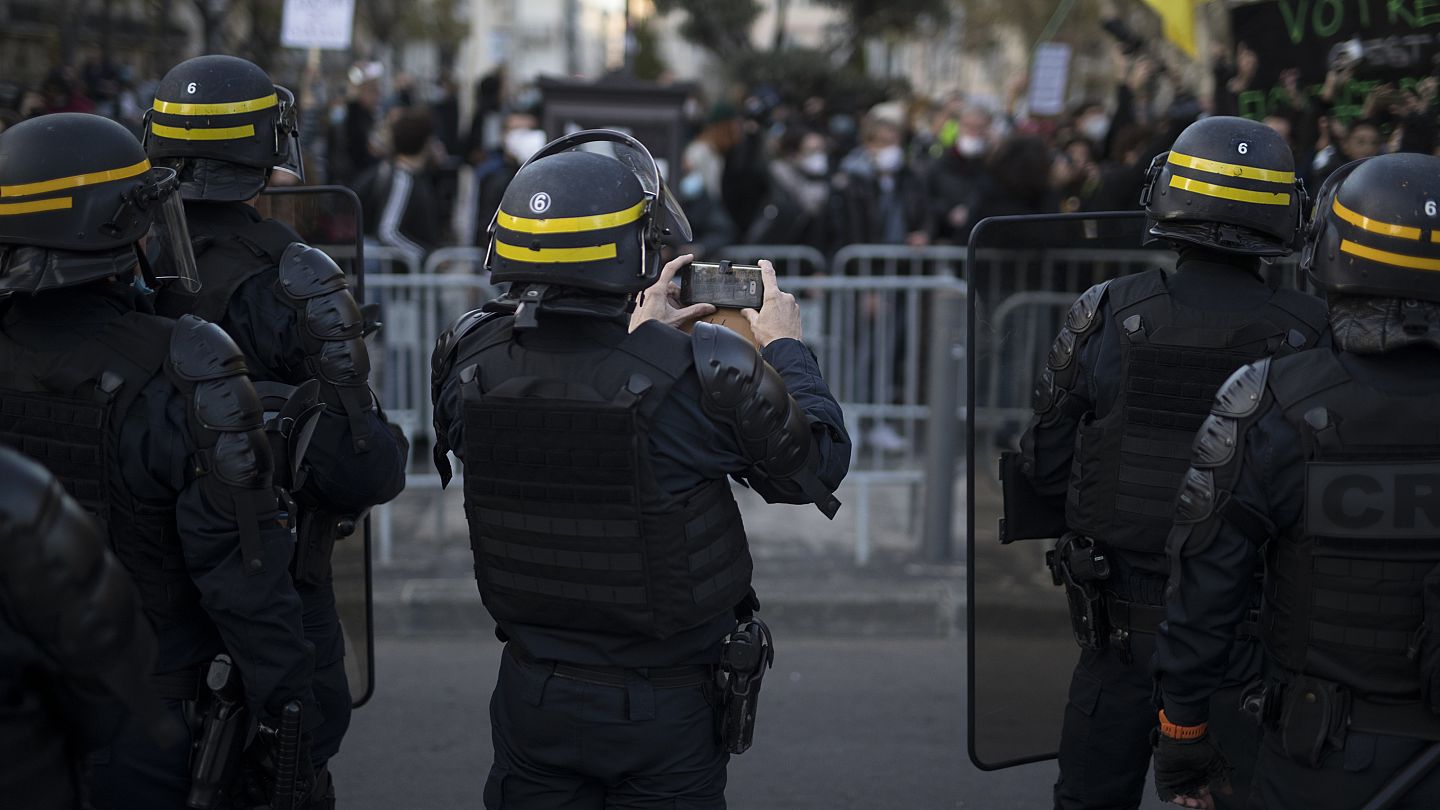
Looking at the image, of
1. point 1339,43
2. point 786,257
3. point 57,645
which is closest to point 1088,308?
point 57,645

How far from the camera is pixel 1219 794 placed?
3.17 meters

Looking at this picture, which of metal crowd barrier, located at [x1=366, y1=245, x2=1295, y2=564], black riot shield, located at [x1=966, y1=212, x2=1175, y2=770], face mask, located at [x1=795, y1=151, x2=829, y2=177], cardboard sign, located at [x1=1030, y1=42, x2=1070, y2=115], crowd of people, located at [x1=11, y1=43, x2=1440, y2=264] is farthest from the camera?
cardboard sign, located at [x1=1030, y1=42, x2=1070, y2=115]

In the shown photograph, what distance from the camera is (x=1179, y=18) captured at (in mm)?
7934

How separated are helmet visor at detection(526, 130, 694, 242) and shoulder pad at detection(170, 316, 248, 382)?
27.6 inches

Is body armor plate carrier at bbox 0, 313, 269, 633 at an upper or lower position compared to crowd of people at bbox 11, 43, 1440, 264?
lower

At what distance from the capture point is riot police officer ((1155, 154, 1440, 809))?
265cm

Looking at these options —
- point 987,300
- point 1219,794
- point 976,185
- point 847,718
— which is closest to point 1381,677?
point 1219,794

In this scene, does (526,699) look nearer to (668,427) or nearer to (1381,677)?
(668,427)

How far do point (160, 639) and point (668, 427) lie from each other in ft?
3.64

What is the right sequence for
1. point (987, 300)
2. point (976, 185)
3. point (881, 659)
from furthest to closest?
point (976, 185) → point (881, 659) → point (987, 300)

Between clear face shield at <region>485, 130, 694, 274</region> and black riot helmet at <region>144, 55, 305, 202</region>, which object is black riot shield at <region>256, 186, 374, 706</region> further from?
clear face shield at <region>485, 130, 694, 274</region>

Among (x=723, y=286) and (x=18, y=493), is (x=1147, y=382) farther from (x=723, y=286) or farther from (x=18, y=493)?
(x=18, y=493)

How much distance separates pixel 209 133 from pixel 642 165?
123 cm

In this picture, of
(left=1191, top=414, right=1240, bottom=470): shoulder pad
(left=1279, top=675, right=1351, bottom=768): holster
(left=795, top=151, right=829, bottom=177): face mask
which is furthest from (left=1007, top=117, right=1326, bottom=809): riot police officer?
(left=795, top=151, right=829, bottom=177): face mask
